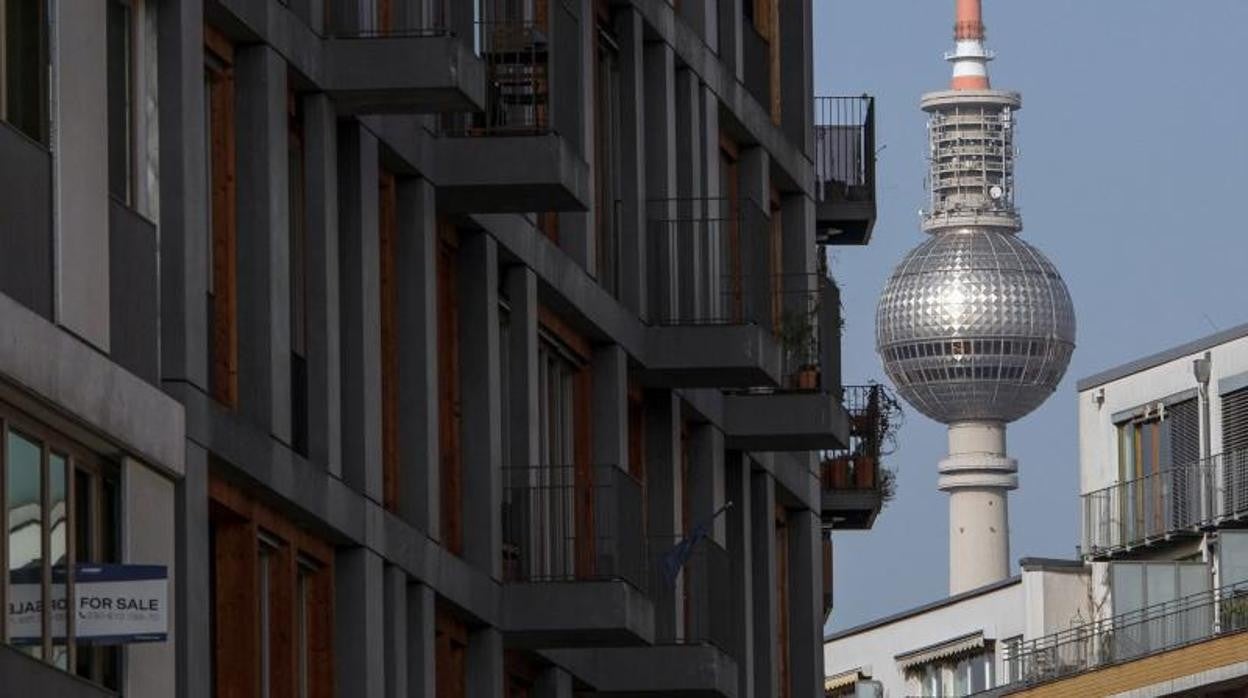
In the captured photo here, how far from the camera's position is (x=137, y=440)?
25797 millimetres

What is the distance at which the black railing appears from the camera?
40000mm

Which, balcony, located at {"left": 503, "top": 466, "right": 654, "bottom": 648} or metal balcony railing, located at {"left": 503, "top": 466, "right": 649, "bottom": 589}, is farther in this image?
metal balcony railing, located at {"left": 503, "top": 466, "right": 649, "bottom": 589}

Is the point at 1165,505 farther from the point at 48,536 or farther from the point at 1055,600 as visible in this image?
the point at 48,536

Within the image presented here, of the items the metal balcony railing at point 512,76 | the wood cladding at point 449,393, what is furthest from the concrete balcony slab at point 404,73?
the wood cladding at point 449,393

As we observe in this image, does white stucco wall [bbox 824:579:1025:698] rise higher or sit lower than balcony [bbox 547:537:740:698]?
higher

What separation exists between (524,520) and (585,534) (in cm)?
66

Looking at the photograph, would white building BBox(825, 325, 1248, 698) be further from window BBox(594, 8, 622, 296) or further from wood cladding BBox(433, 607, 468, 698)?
wood cladding BBox(433, 607, 468, 698)

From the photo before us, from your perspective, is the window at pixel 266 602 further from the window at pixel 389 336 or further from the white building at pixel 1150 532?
the white building at pixel 1150 532

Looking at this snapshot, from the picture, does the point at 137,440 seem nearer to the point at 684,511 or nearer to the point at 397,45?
the point at 397,45

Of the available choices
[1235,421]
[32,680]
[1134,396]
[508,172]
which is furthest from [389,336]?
[1134,396]

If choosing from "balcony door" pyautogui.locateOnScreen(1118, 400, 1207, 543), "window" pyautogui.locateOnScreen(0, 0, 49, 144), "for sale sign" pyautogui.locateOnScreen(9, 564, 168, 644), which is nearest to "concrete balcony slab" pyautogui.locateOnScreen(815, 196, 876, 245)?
"for sale sign" pyautogui.locateOnScreen(9, 564, 168, 644)

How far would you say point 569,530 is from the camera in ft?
116

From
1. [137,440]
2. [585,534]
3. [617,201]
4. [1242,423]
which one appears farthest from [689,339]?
[1242,423]

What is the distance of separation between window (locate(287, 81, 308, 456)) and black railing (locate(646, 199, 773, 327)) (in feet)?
32.1
